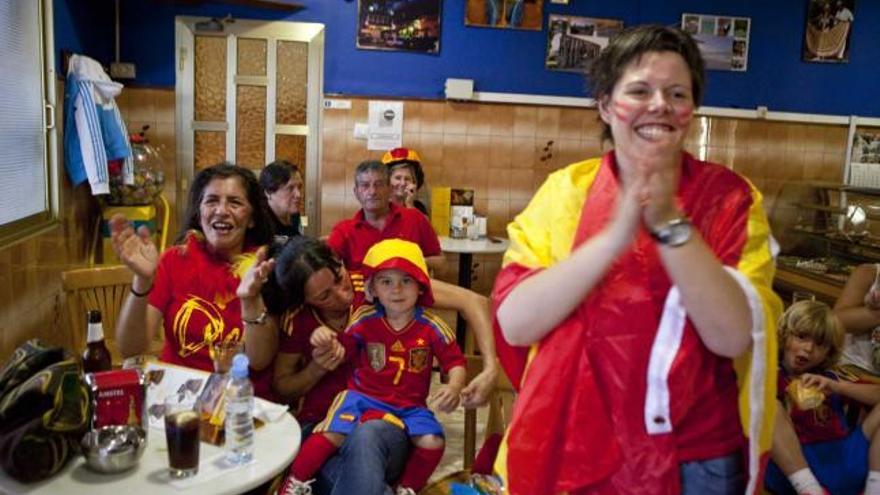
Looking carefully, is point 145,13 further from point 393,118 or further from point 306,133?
point 393,118

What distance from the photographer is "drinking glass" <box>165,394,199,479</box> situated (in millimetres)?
1399

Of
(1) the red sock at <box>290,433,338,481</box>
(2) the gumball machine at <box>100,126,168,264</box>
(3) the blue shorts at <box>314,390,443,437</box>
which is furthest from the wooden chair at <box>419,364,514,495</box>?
(2) the gumball machine at <box>100,126,168,264</box>

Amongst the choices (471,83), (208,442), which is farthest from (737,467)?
(471,83)

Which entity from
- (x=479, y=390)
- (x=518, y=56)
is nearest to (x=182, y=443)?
(x=479, y=390)

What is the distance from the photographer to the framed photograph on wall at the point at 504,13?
5.27m

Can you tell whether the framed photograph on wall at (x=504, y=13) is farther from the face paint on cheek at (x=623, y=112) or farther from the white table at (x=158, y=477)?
the face paint on cheek at (x=623, y=112)

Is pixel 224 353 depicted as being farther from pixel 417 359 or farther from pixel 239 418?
pixel 417 359

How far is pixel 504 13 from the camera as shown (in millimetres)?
5285

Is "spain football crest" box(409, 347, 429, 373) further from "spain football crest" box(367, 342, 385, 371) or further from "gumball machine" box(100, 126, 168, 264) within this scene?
"gumball machine" box(100, 126, 168, 264)

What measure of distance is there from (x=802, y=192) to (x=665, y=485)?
5079 mm

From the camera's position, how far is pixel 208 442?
1.58 m

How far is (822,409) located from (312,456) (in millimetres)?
1623

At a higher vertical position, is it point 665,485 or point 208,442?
point 665,485

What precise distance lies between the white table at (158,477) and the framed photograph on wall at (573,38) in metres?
4.37
